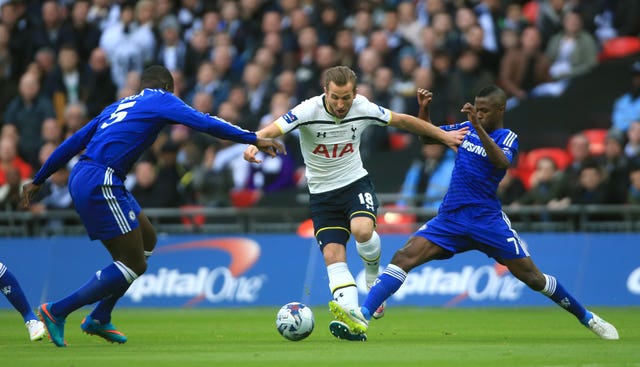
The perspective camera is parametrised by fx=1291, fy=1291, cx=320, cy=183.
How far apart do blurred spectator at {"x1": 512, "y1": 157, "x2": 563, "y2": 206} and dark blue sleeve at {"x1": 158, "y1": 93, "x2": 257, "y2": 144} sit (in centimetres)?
896

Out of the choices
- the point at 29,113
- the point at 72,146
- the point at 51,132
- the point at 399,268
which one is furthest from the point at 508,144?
the point at 29,113

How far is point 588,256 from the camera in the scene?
18.8 metres

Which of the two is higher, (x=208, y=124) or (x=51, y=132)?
(x=208, y=124)

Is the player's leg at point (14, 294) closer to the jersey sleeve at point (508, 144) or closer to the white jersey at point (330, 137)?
the white jersey at point (330, 137)

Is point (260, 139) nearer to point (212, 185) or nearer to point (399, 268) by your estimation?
point (399, 268)

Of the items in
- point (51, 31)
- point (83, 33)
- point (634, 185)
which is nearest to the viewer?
point (634, 185)

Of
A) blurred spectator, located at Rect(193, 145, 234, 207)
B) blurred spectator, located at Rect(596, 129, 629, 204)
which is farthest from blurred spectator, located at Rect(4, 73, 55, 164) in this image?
blurred spectator, located at Rect(596, 129, 629, 204)

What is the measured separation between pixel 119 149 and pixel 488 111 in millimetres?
3545

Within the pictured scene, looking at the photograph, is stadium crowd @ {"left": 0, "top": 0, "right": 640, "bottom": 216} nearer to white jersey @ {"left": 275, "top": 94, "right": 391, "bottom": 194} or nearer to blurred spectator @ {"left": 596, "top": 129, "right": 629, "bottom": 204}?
blurred spectator @ {"left": 596, "top": 129, "right": 629, "bottom": 204}

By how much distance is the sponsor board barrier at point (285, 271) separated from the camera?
1869 centimetres

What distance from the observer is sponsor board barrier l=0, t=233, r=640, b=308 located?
1869cm

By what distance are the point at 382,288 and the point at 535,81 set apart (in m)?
11.1

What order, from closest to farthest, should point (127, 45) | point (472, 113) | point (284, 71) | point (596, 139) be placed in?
point (472, 113) → point (596, 139) → point (284, 71) → point (127, 45)

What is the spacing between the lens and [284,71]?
23922mm
